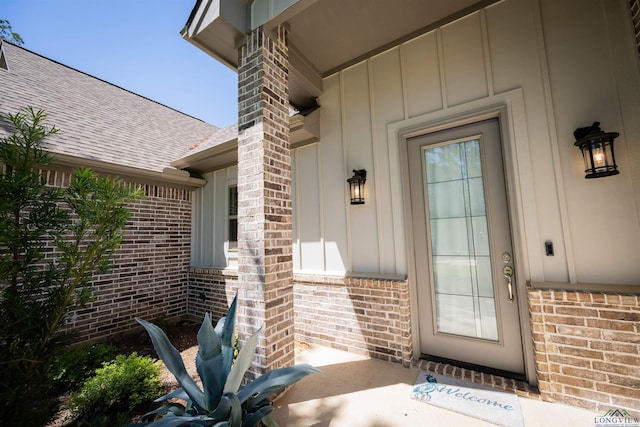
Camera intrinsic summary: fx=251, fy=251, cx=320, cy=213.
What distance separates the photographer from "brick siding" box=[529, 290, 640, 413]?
6.22 feet

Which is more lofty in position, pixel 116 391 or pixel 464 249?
pixel 464 249

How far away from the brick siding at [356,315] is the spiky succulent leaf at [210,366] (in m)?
1.79

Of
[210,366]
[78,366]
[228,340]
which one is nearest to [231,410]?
[210,366]

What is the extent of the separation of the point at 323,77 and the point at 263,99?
1688mm

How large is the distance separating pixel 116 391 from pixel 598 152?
15.0 feet

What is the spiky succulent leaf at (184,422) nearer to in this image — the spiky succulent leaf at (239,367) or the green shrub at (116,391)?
the spiky succulent leaf at (239,367)

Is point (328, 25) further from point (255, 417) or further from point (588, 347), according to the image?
point (588, 347)

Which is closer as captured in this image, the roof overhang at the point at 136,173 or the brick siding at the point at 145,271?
the roof overhang at the point at 136,173

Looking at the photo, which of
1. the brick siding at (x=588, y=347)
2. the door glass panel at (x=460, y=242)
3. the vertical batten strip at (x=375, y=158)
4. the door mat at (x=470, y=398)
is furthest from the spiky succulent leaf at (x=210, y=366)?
the brick siding at (x=588, y=347)

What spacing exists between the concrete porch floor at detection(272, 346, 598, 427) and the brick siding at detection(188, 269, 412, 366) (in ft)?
0.83

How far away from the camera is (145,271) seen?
4.67m

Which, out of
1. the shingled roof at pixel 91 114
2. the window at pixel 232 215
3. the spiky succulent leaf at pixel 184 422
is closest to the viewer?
the spiky succulent leaf at pixel 184 422

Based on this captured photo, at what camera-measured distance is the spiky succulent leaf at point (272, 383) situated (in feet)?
5.62

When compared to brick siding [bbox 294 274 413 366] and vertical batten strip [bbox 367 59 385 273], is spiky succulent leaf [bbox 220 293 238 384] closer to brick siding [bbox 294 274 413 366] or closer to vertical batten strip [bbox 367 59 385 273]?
brick siding [bbox 294 274 413 366]
